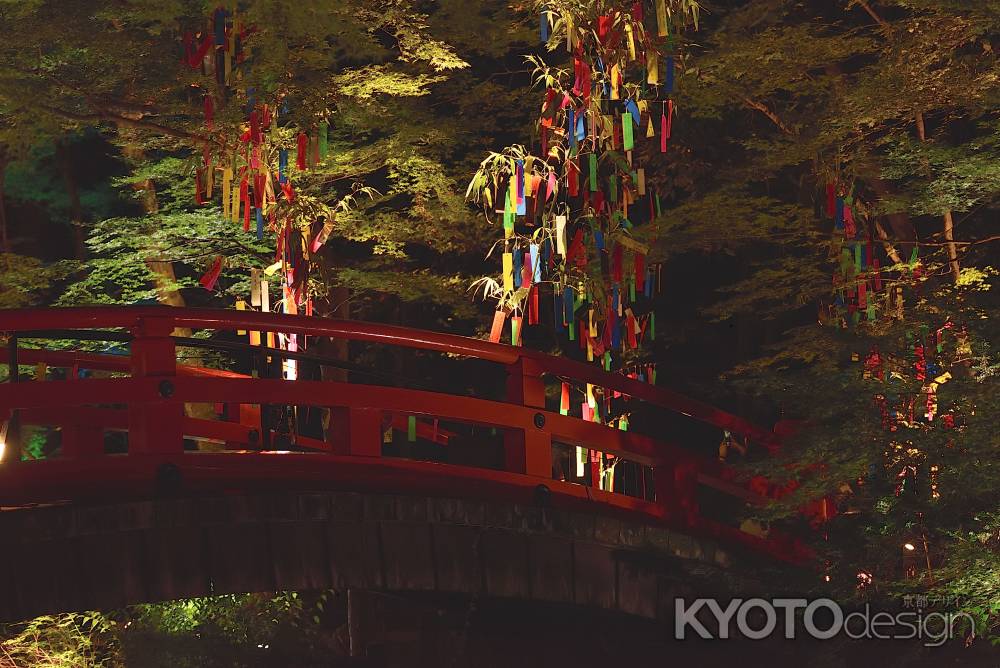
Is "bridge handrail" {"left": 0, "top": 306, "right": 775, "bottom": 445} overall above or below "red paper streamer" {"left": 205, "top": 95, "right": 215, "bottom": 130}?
below

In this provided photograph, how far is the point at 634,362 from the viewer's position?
47.5 feet

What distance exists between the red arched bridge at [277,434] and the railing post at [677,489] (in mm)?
10

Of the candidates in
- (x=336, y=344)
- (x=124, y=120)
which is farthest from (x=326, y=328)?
(x=336, y=344)

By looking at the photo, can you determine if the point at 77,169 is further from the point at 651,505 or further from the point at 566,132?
the point at 651,505

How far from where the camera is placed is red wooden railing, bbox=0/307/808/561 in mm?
6898

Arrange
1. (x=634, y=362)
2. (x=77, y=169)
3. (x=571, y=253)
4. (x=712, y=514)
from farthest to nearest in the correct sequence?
1. (x=77, y=169)
2. (x=712, y=514)
3. (x=634, y=362)
4. (x=571, y=253)

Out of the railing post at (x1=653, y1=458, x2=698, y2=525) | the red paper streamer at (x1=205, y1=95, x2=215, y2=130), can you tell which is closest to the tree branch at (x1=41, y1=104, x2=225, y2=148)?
the red paper streamer at (x1=205, y1=95, x2=215, y2=130)

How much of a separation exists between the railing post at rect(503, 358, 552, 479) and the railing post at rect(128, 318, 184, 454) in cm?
221

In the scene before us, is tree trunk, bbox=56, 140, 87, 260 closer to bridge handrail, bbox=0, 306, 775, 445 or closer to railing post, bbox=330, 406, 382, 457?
bridge handrail, bbox=0, 306, 775, 445

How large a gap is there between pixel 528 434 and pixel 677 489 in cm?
159

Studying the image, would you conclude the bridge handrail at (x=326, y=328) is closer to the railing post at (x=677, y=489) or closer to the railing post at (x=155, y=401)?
the railing post at (x=155, y=401)

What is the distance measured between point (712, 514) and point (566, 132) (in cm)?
662

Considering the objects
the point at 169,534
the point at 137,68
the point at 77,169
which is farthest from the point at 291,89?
the point at 77,169

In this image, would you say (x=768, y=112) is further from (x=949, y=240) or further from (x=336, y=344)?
(x=336, y=344)
